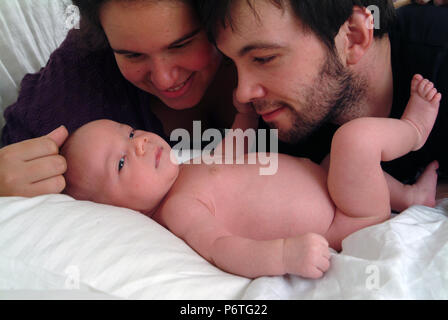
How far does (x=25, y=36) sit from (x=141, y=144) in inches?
33.2

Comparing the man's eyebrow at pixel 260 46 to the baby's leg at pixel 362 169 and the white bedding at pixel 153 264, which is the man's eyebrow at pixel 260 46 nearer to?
the baby's leg at pixel 362 169

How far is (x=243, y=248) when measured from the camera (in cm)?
76

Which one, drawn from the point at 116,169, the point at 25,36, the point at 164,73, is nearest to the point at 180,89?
the point at 164,73

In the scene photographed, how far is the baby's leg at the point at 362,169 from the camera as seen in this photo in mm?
838

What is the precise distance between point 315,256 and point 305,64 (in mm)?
508

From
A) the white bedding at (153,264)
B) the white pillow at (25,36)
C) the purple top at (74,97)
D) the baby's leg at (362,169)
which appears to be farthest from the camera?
the white pillow at (25,36)

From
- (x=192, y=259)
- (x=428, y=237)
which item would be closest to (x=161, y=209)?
(x=192, y=259)

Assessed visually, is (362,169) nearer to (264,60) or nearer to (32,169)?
(264,60)

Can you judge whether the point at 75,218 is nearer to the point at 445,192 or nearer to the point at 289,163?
the point at 289,163

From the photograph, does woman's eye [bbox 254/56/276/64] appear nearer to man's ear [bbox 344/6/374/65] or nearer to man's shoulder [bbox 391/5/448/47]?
man's ear [bbox 344/6/374/65]

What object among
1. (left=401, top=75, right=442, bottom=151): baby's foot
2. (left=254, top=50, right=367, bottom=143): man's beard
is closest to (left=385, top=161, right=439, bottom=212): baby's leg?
(left=401, top=75, right=442, bottom=151): baby's foot

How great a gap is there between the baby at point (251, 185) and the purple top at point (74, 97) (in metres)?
0.30

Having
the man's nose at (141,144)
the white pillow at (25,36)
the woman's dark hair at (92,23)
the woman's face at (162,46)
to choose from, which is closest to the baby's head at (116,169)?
the man's nose at (141,144)
